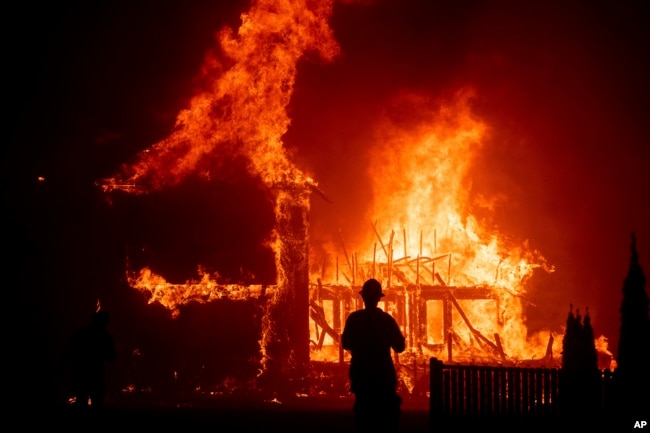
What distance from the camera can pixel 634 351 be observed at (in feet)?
36.9

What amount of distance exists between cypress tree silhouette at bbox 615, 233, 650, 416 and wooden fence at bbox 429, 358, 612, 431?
958mm

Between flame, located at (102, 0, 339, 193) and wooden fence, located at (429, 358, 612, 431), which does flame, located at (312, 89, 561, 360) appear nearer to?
flame, located at (102, 0, 339, 193)

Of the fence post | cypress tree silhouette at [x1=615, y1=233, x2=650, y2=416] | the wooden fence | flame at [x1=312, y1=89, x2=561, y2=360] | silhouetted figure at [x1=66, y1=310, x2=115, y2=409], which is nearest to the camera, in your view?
cypress tree silhouette at [x1=615, y1=233, x2=650, y2=416]

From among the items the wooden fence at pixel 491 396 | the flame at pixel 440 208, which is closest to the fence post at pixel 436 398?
the wooden fence at pixel 491 396

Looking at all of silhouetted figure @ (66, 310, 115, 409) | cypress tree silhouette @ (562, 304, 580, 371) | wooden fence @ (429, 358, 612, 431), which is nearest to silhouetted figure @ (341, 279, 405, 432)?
wooden fence @ (429, 358, 612, 431)

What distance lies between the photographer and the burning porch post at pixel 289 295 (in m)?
22.6

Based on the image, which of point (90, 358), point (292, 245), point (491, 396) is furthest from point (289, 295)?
point (491, 396)

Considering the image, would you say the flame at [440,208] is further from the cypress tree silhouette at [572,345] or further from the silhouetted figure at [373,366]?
the silhouetted figure at [373,366]

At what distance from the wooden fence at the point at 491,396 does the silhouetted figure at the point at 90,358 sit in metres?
5.35

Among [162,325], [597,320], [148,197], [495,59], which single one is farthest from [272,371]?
[495,59]

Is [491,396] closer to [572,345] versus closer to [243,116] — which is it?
[572,345]

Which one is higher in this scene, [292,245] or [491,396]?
[292,245]

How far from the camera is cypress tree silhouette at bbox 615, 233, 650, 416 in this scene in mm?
10406

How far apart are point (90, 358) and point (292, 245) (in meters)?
11.7
